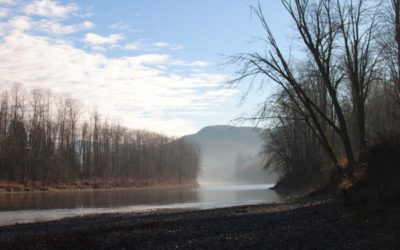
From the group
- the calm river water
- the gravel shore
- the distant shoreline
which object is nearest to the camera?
the gravel shore

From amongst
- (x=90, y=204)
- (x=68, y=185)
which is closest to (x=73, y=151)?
(x=68, y=185)

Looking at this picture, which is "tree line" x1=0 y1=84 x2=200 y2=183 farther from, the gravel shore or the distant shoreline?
the gravel shore

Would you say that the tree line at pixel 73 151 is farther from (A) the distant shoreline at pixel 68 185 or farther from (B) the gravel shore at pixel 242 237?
(B) the gravel shore at pixel 242 237

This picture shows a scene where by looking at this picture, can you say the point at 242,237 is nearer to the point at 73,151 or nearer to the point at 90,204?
the point at 90,204

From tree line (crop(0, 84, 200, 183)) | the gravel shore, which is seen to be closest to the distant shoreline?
tree line (crop(0, 84, 200, 183))

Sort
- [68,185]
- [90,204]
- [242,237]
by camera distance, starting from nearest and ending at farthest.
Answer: [242,237]
[90,204]
[68,185]

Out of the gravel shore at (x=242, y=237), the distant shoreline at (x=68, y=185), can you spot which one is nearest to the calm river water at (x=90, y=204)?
the gravel shore at (x=242, y=237)

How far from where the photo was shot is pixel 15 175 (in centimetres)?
9112

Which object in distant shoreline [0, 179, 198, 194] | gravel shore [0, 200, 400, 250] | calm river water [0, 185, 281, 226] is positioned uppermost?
distant shoreline [0, 179, 198, 194]

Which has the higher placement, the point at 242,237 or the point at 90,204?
the point at 242,237

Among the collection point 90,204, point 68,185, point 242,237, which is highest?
point 68,185

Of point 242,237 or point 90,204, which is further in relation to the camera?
point 90,204

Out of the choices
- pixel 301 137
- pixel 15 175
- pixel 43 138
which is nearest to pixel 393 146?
pixel 301 137

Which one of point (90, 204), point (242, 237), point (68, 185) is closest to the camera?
point (242, 237)
